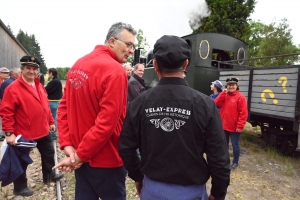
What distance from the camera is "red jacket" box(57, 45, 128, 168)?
157cm

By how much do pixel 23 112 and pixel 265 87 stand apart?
4.68 meters

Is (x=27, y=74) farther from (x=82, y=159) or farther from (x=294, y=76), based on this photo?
(x=294, y=76)

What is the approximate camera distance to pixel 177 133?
1.43 m

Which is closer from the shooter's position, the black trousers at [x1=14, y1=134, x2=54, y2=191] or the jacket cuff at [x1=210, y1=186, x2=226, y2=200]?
the jacket cuff at [x1=210, y1=186, x2=226, y2=200]

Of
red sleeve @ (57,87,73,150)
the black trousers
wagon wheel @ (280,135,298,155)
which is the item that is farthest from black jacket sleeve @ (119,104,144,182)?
wagon wheel @ (280,135,298,155)

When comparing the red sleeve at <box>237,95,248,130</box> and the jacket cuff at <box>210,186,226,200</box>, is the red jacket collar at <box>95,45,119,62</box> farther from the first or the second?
the red sleeve at <box>237,95,248,130</box>

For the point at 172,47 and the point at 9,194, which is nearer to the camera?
the point at 172,47

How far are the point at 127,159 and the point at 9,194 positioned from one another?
271 centimetres

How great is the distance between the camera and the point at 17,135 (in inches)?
124

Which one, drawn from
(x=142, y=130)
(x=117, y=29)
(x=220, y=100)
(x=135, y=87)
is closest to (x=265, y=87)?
(x=220, y=100)

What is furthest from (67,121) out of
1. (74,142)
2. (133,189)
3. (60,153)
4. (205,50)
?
(205,50)

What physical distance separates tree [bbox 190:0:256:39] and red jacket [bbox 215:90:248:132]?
17028 millimetres

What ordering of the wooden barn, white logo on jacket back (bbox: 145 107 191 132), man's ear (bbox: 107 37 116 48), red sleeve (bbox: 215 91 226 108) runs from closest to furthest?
white logo on jacket back (bbox: 145 107 191 132) < man's ear (bbox: 107 37 116 48) < red sleeve (bbox: 215 91 226 108) < the wooden barn

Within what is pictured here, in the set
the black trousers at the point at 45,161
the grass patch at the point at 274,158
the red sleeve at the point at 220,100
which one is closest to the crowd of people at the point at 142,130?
the black trousers at the point at 45,161
